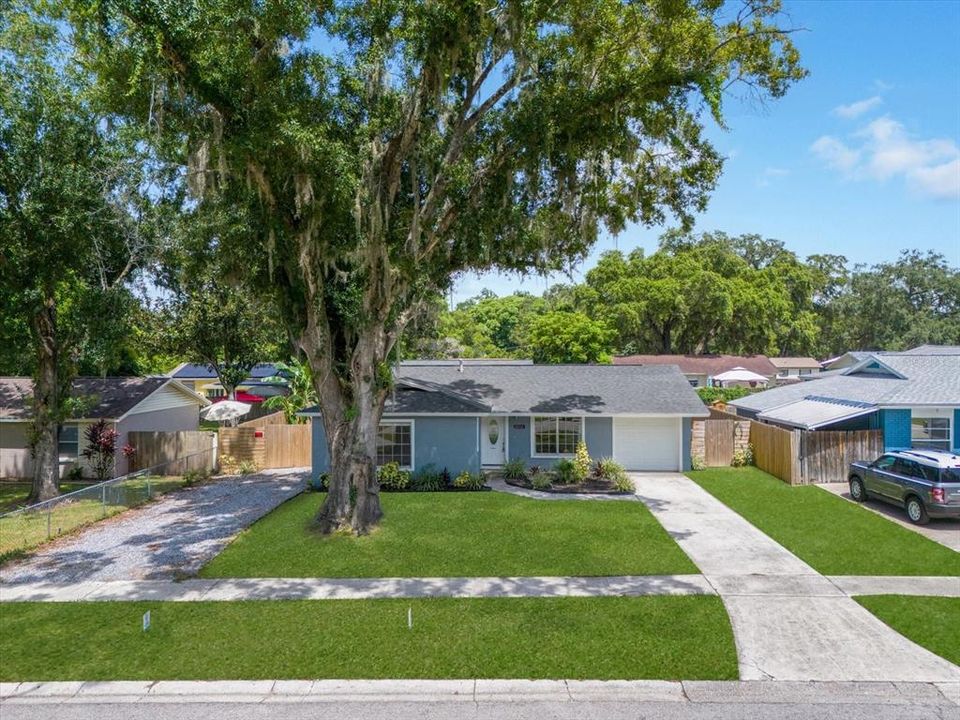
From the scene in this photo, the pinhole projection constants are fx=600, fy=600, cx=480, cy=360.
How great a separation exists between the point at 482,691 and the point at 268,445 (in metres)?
16.4

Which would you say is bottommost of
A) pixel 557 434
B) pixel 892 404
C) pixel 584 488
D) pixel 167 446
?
pixel 584 488

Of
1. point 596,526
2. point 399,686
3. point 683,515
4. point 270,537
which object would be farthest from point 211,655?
point 683,515

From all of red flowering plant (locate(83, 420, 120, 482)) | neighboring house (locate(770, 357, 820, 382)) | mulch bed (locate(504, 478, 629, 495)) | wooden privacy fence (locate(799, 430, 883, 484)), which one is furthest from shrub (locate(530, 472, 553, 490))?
neighboring house (locate(770, 357, 820, 382))

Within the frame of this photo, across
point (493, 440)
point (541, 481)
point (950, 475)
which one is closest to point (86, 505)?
point (493, 440)

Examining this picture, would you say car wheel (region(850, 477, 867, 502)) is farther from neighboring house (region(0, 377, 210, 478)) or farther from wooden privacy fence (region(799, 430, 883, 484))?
neighboring house (region(0, 377, 210, 478))

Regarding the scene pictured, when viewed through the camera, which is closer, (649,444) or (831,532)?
(831,532)

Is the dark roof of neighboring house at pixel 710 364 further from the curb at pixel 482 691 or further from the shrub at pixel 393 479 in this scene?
the curb at pixel 482 691

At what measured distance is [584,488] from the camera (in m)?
17.3

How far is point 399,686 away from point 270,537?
691 cm

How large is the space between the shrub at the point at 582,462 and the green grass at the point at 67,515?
12.3 meters

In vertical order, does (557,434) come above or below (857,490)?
above

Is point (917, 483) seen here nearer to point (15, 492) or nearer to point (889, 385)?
point (889, 385)

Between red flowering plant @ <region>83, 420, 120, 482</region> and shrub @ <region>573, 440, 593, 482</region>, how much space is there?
1530 cm

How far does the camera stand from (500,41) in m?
11.3
